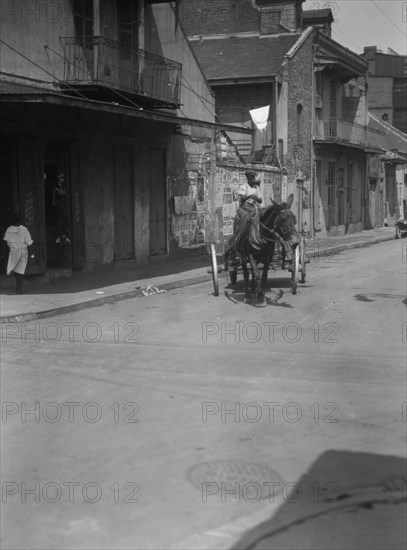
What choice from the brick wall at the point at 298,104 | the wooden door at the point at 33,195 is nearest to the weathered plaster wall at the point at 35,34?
the wooden door at the point at 33,195

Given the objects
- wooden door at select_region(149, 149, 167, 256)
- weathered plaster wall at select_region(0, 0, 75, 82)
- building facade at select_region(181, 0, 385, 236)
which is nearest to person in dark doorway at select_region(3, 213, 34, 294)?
weathered plaster wall at select_region(0, 0, 75, 82)

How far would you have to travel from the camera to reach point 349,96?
3788cm

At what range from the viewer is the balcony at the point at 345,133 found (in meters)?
33.0

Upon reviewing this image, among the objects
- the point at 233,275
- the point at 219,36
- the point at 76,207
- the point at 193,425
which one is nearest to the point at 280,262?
the point at 233,275

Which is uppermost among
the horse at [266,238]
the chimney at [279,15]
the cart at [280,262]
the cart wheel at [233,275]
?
the chimney at [279,15]

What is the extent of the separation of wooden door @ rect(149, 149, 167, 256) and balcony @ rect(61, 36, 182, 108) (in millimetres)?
1772

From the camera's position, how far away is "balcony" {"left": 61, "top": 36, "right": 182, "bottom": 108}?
17016 millimetres

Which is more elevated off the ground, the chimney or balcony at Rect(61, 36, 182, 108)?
the chimney

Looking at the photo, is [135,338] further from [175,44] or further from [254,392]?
[175,44]

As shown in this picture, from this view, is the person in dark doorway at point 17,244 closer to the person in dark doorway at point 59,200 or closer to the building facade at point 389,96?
the person in dark doorway at point 59,200

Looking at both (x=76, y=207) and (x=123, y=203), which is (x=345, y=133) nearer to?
(x=123, y=203)

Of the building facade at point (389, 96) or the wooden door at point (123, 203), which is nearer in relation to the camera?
the wooden door at point (123, 203)

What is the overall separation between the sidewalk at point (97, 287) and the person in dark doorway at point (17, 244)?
1.84 feet

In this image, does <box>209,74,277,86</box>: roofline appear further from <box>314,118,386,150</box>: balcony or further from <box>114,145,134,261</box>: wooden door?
<box>114,145,134,261</box>: wooden door
